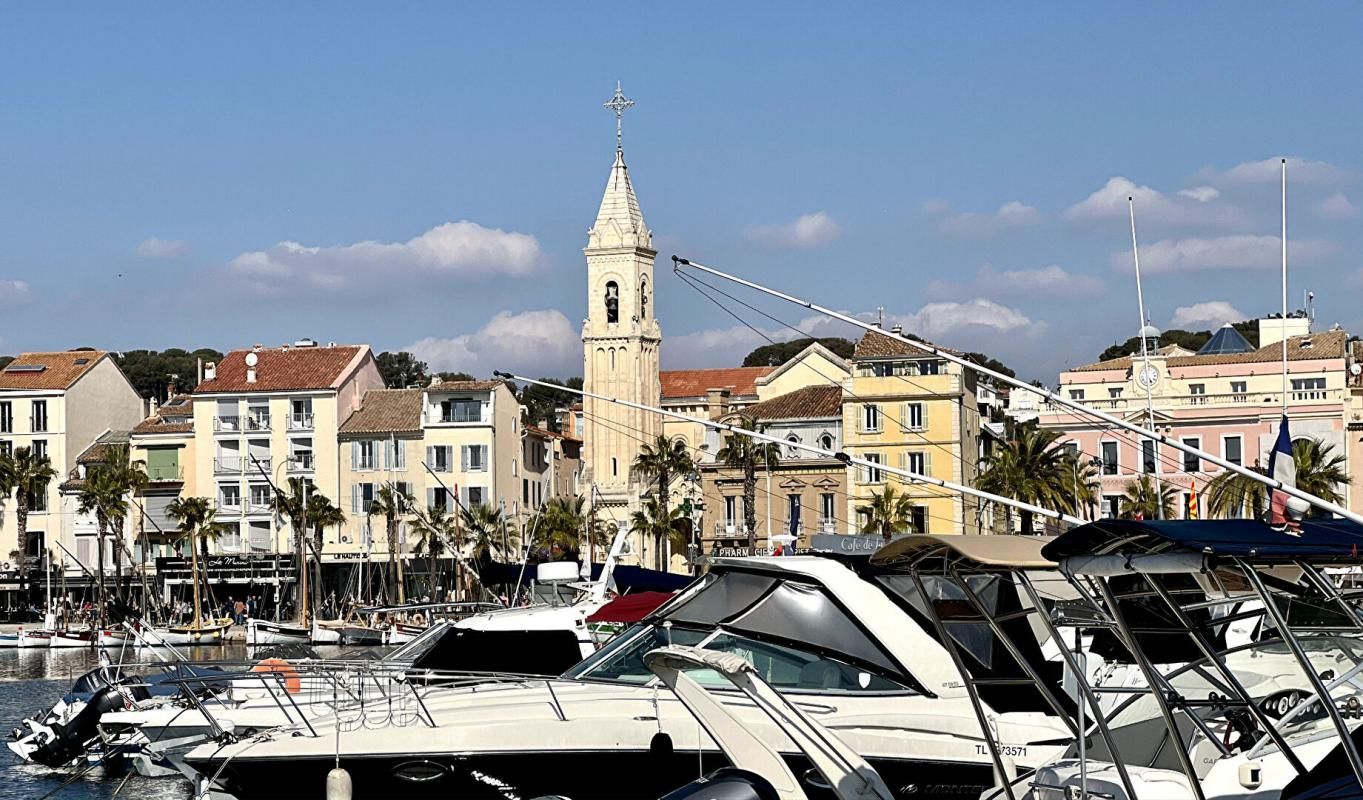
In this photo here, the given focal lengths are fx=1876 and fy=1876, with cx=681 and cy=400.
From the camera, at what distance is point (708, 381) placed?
5044 inches

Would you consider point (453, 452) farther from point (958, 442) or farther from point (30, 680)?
point (30, 680)

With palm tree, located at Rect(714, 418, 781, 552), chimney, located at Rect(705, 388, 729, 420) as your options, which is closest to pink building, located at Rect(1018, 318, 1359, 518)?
palm tree, located at Rect(714, 418, 781, 552)

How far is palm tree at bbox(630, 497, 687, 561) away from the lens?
288 feet

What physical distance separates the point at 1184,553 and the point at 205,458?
87.9m

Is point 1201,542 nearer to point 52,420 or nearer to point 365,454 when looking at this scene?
point 365,454

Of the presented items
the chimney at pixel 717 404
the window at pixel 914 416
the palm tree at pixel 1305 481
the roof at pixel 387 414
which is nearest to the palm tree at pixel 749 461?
the window at pixel 914 416

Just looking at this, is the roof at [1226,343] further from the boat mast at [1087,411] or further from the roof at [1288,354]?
the boat mast at [1087,411]

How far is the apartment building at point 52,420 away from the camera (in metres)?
92.5

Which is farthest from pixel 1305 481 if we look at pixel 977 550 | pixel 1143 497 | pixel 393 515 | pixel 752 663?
pixel 977 550

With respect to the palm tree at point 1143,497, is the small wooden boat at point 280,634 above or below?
below

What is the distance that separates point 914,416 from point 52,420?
43099 mm

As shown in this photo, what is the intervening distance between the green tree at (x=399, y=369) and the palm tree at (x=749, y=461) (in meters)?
61.3

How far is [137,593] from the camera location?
3548 inches

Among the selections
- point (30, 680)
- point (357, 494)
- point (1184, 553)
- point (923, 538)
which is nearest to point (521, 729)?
point (923, 538)
